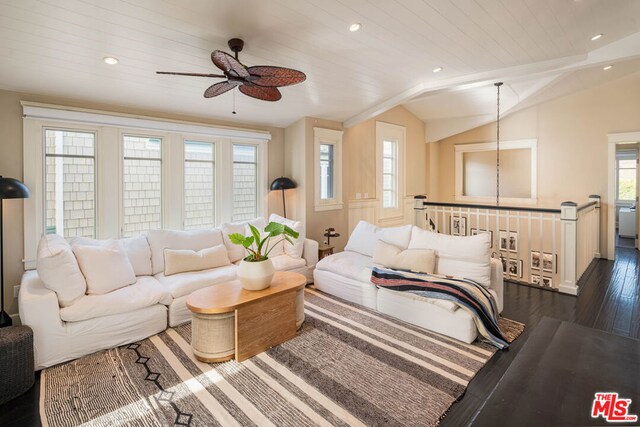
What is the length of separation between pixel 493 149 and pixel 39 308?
8.22 m

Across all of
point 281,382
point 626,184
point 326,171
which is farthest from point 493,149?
point 281,382

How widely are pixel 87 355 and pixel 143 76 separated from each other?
272 centimetres

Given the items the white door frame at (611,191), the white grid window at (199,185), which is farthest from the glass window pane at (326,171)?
the white door frame at (611,191)

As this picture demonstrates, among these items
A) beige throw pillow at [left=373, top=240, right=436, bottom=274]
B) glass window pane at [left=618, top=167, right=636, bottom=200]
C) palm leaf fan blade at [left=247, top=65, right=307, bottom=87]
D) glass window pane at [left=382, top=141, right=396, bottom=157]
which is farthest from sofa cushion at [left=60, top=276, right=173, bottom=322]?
glass window pane at [left=618, top=167, right=636, bottom=200]

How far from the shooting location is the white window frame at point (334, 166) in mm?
5273

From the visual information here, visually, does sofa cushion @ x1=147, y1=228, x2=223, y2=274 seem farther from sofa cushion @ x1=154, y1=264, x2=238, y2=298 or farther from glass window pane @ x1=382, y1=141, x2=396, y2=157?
glass window pane @ x1=382, y1=141, x2=396, y2=157

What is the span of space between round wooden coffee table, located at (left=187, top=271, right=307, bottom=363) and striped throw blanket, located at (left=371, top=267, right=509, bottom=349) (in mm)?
1145

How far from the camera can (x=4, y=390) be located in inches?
85.0

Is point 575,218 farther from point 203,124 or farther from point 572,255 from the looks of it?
point 203,124

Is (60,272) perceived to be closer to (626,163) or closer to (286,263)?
(286,263)

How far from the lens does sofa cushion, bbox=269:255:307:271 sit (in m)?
4.26

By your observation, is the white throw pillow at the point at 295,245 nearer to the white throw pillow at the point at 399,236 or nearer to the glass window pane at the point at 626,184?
the white throw pillow at the point at 399,236

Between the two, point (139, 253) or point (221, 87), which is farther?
point (139, 253)

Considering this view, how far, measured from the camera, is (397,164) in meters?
6.97
